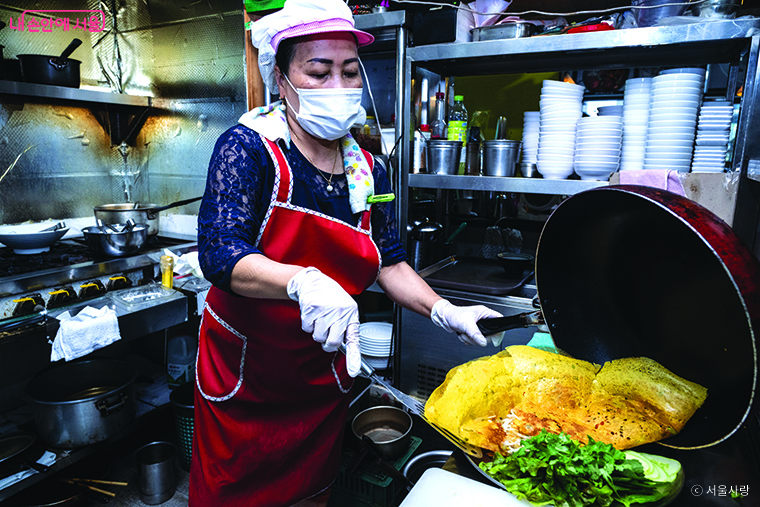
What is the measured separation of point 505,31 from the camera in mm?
2100

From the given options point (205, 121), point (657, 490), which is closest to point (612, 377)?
point (657, 490)

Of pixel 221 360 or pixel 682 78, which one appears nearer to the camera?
pixel 221 360

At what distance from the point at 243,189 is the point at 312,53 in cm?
47

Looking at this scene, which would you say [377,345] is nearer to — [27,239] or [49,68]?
[27,239]

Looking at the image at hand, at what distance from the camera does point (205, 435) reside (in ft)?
5.28

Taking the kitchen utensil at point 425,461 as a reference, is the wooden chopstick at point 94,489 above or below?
below

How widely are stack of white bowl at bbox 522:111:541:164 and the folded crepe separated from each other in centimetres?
124

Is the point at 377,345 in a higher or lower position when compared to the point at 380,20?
lower

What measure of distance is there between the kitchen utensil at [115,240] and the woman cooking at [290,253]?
127 centimetres

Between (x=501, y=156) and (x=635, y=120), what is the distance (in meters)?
0.56

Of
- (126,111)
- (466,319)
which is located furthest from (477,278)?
(126,111)

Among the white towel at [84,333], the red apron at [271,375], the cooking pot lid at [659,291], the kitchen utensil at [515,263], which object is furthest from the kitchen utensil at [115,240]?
the cooking pot lid at [659,291]

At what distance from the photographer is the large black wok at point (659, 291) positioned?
808mm

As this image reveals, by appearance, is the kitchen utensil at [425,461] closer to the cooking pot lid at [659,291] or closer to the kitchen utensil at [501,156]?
the cooking pot lid at [659,291]
